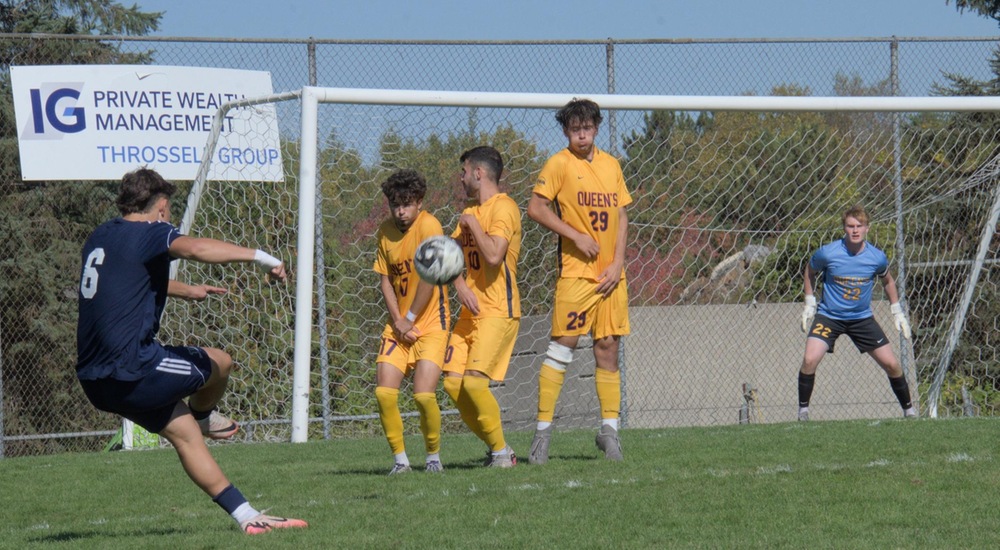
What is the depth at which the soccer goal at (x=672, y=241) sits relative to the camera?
11281 mm

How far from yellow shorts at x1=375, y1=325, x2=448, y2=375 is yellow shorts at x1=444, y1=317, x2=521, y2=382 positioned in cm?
8

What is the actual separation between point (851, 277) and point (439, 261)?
235 inches

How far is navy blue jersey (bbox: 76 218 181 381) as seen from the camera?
5.27 meters

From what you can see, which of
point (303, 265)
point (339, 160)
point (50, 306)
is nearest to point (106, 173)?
point (339, 160)

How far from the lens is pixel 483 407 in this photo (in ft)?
23.4

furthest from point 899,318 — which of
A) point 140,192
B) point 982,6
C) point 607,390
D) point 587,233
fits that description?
point 982,6

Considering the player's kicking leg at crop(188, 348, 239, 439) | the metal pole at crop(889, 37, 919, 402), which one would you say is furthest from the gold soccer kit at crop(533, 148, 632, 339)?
the metal pole at crop(889, 37, 919, 402)

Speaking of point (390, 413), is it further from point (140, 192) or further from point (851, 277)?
point (851, 277)

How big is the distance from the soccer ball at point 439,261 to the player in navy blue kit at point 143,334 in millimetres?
1487

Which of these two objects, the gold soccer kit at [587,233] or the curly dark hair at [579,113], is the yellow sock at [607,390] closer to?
the gold soccer kit at [587,233]

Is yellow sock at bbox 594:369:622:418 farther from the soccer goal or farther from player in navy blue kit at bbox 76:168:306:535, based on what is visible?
the soccer goal

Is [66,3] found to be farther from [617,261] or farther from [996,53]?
[617,261]

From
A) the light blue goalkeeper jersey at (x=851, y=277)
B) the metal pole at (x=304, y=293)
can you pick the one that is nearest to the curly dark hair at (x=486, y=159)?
the metal pole at (x=304, y=293)

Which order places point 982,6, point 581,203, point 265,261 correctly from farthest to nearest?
point 982,6 < point 581,203 < point 265,261
